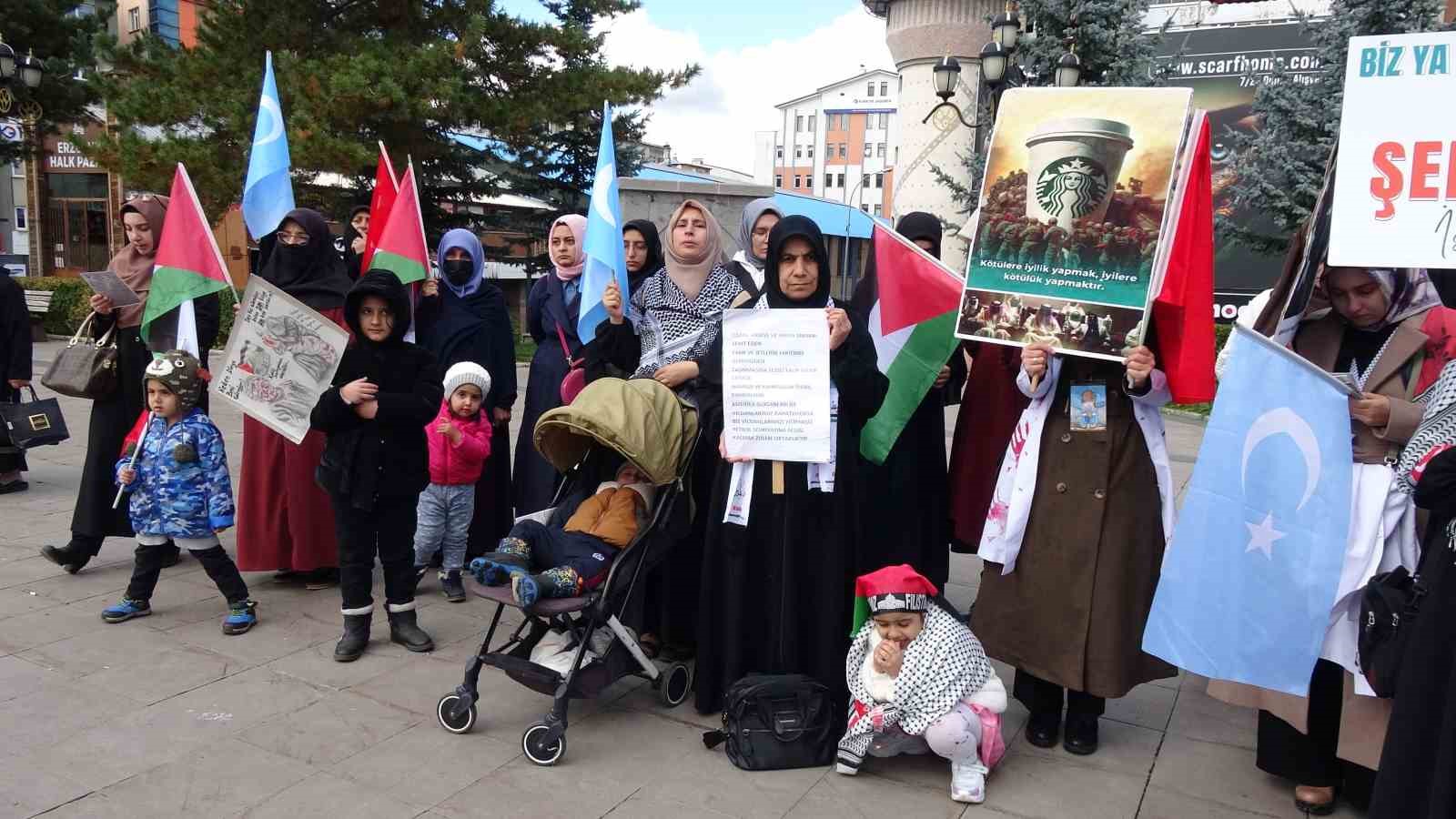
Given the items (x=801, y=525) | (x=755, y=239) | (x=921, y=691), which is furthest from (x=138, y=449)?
(x=921, y=691)

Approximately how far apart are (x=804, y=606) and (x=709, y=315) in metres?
1.45

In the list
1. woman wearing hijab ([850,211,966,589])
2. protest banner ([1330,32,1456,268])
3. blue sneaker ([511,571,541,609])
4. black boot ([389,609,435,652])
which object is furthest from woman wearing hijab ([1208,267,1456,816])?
black boot ([389,609,435,652])

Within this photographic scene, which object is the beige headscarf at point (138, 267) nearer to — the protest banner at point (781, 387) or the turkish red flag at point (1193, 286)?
the protest banner at point (781, 387)

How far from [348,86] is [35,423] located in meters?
8.50

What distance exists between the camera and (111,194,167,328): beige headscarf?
6012mm

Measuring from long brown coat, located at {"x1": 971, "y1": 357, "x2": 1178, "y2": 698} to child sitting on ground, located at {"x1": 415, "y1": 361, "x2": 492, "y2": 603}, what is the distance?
3126mm

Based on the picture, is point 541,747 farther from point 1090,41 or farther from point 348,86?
point 1090,41

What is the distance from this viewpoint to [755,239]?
544cm

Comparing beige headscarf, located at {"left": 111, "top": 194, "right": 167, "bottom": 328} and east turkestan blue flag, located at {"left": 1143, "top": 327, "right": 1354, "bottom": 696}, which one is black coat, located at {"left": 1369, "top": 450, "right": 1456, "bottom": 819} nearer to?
east turkestan blue flag, located at {"left": 1143, "top": 327, "right": 1354, "bottom": 696}

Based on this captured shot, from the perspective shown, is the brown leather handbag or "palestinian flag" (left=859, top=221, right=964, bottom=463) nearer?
"palestinian flag" (left=859, top=221, right=964, bottom=463)

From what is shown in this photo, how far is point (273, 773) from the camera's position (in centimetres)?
370

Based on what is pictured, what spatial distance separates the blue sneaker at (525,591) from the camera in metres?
3.73

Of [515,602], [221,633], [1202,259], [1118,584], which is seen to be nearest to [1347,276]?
[1202,259]

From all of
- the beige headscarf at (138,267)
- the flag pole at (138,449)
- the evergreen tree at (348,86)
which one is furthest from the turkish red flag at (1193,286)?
the evergreen tree at (348,86)
